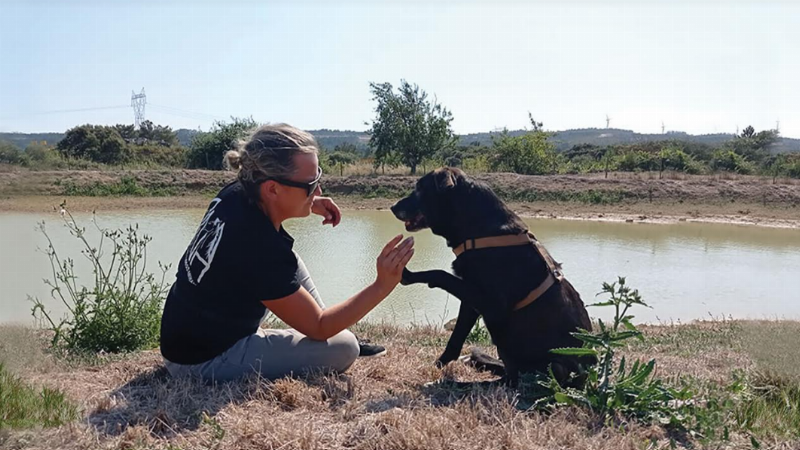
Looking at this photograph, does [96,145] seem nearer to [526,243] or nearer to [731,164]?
[731,164]

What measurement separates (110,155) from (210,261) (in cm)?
2948

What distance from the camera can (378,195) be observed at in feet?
73.2

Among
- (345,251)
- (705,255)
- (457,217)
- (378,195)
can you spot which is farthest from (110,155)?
(457,217)

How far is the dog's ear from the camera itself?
142 inches

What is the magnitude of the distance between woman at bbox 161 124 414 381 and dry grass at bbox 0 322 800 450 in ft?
0.41

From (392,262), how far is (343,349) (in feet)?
1.82

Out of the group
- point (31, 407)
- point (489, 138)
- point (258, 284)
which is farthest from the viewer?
point (489, 138)

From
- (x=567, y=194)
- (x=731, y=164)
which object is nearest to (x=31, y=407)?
(x=567, y=194)

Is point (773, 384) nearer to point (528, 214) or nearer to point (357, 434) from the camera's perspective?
point (357, 434)

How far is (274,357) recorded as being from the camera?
2.87 meters

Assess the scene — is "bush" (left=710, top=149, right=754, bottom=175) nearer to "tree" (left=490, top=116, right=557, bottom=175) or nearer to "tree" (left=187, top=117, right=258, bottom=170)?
"tree" (left=490, top=116, right=557, bottom=175)

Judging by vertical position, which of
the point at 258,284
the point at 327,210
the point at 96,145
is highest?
the point at 96,145

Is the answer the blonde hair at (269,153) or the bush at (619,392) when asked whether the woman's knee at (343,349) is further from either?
the bush at (619,392)

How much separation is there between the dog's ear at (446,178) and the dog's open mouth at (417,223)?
0.24 m
